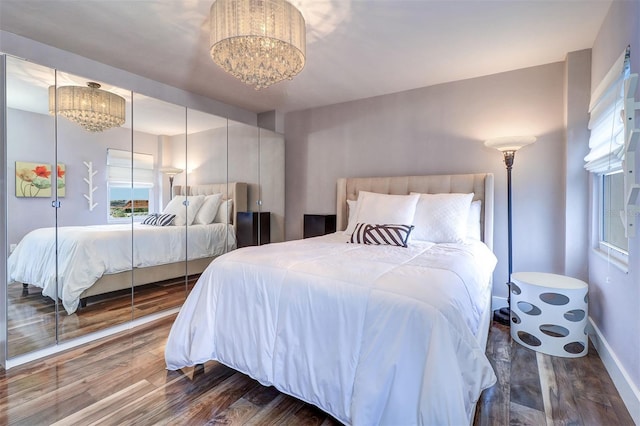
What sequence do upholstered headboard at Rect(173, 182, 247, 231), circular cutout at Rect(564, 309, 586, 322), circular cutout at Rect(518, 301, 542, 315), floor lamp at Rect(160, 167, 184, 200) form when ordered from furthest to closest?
upholstered headboard at Rect(173, 182, 247, 231) < floor lamp at Rect(160, 167, 184, 200) < circular cutout at Rect(518, 301, 542, 315) < circular cutout at Rect(564, 309, 586, 322)

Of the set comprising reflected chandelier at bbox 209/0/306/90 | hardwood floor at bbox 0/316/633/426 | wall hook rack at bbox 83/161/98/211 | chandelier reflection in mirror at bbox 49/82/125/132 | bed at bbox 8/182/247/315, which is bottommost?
hardwood floor at bbox 0/316/633/426

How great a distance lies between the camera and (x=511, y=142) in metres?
2.59

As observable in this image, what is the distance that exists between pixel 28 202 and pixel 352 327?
2.34m

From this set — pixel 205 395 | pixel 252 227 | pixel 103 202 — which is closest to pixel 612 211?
pixel 205 395

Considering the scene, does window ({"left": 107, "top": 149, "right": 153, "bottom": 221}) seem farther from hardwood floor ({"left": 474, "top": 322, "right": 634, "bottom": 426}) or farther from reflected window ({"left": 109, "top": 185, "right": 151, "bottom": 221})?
hardwood floor ({"left": 474, "top": 322, "right": 634, "bottom": 426})

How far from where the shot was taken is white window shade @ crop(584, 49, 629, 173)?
172 cm

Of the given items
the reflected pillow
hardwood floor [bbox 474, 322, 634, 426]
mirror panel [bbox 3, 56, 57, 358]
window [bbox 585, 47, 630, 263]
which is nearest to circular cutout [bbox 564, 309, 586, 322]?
hardwood floor [bbox 474, 322, 634, 426]

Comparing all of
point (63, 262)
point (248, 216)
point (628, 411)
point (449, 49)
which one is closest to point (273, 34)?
point (449, 49)

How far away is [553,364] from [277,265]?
199cm

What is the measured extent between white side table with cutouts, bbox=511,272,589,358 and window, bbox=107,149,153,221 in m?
3.28

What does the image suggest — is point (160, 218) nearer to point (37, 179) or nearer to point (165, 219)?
point (165, 219)

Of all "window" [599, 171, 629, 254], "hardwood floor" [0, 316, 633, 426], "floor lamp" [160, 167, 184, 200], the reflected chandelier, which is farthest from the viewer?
"floor lamp" [160, 167, 184, 200]

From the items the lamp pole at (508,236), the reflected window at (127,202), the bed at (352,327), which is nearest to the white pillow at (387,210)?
the bed at (352,327)

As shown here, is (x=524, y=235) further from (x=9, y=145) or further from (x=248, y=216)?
(x=9, y=145)
